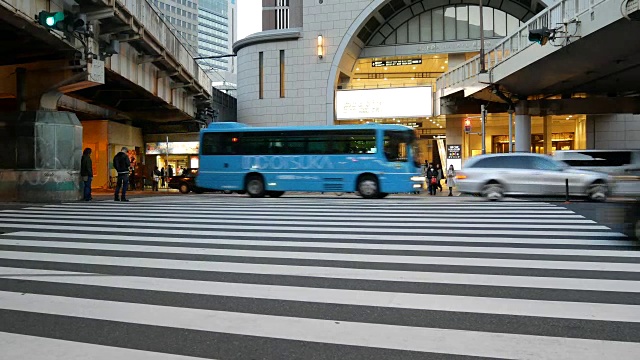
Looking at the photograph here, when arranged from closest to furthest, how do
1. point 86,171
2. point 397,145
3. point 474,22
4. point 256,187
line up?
point 86,171 → point 397,145 → point 256,187 → point 474,22

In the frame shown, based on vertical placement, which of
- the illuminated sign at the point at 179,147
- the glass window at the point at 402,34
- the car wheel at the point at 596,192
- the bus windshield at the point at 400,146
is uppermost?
the glass window at the point at 402,34

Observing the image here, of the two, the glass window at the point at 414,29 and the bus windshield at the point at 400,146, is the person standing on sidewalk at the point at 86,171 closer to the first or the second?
the bus windshield at the point at 400,146

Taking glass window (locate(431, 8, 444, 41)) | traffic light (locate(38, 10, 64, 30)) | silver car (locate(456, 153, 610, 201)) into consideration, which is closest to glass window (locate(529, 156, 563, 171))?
silver car (locate(456, 153, 610, 201))

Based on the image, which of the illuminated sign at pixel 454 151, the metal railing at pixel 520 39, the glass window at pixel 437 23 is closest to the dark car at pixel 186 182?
the metal railing at pixel 520 39

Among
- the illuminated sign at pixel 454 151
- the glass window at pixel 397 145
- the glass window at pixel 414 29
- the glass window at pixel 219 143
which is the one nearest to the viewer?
the glass window at pixel 397 145

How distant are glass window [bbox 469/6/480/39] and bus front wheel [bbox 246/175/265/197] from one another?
87.3 ft

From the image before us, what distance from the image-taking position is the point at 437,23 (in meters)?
43.8

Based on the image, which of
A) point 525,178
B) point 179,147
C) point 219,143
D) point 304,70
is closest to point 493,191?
point 525,178

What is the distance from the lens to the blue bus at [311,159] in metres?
21.6

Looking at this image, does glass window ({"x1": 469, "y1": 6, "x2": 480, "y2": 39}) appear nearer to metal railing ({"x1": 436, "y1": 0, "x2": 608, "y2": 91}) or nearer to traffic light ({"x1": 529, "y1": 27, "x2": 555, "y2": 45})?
metal railing ({"x1": 436, "y1": 0, "x2": 608, "y2": 91})

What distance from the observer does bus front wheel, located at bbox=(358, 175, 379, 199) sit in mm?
21703

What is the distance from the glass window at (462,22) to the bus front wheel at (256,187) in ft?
87.0

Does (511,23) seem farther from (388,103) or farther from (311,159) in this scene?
(311,159)

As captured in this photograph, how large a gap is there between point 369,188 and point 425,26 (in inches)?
1048
